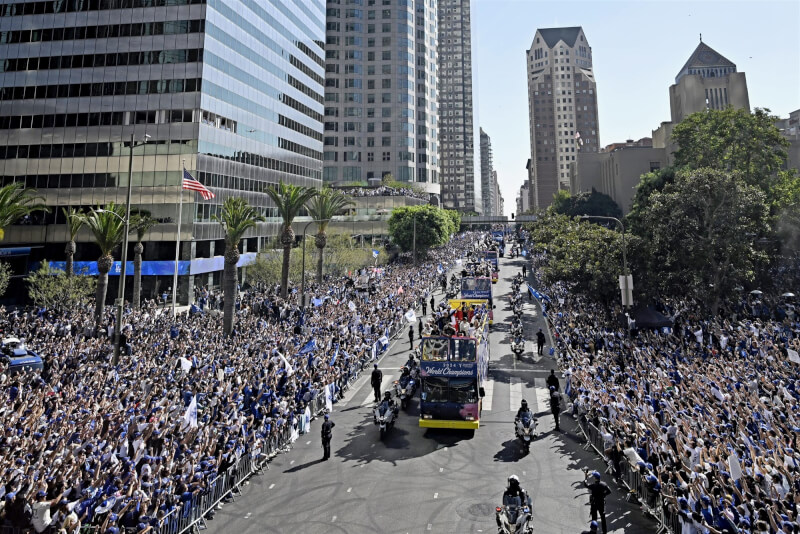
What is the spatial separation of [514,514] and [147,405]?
11.3 m

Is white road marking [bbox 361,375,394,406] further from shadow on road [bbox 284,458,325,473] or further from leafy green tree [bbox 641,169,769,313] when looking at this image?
leafy green tree [bbox 641,169,769,313]

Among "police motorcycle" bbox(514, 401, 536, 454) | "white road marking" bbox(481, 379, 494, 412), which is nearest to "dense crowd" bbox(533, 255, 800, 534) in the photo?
"police motorcycle" bbox(514, 401, 536, 454)

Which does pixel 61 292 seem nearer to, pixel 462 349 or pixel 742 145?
pixel 462 349

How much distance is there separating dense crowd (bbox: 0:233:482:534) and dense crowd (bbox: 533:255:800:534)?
11053mm

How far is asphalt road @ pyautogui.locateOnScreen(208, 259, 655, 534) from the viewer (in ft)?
41.2

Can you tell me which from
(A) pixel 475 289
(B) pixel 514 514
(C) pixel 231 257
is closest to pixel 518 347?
(A) pixel 475 289

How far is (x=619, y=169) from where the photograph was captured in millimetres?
96688

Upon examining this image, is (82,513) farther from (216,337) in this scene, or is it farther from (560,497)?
(216,337)

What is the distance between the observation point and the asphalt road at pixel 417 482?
1255 cm

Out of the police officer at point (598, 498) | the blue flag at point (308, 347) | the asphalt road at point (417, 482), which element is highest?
the blue flag at point (308, 347)

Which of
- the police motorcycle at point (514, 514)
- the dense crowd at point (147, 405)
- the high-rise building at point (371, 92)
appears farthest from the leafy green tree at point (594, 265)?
the high-rise building at point (371, 92)

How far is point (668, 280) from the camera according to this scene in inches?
1245

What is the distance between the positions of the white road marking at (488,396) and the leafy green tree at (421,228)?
4820cm

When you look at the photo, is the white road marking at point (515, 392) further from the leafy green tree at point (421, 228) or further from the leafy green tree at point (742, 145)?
the leafy green tree at point (421, 228)
